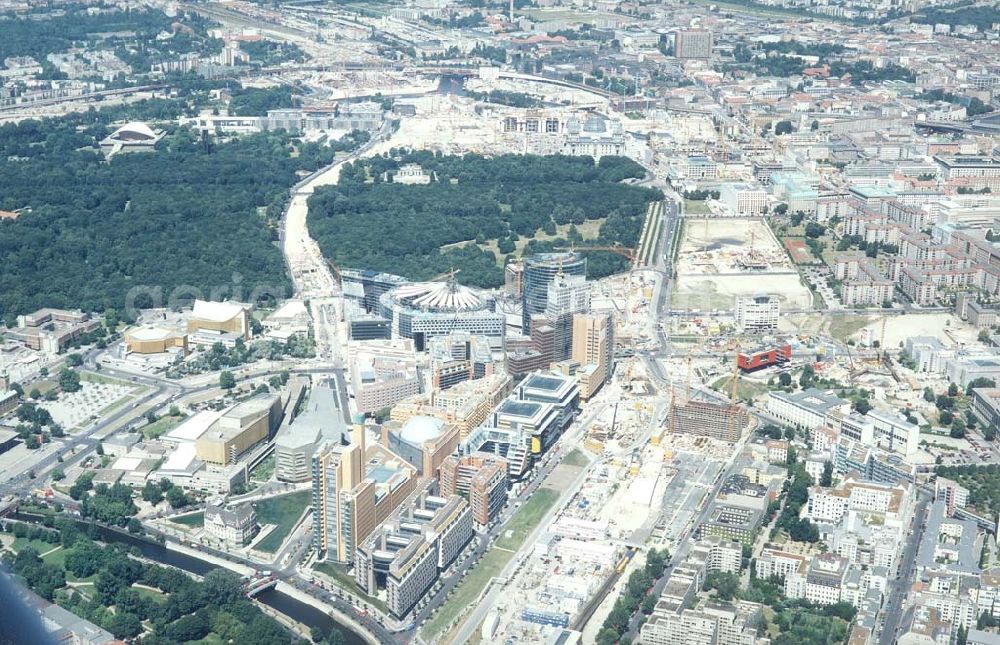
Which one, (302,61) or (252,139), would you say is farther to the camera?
(302,61)

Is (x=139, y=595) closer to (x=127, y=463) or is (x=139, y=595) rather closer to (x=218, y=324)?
(x=127, y=463)

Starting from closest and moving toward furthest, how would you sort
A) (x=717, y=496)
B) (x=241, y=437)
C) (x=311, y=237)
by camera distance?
(x=717, y=496), (x=241, y=437), (x=311, y=237)

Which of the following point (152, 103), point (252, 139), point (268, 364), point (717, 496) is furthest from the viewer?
point (152, 103)

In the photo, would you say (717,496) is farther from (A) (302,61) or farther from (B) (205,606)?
(A) (302,61)

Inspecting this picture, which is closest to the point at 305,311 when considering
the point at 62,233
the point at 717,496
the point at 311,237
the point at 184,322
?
the point at 184,322

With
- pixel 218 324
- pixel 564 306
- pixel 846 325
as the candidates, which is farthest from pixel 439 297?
pixel 846 325

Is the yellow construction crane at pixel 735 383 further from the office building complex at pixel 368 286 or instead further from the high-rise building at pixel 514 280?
the office building complex at pixel 368 286

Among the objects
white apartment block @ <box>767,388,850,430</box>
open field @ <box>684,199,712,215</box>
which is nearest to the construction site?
open field @ <box>684,199,712,215</box>
